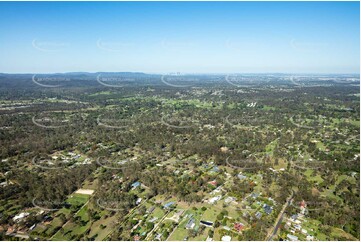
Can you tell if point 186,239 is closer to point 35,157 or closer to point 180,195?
point 180,195

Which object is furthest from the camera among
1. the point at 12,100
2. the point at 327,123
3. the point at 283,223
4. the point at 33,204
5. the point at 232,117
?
the point at 12,100

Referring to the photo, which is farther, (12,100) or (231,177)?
(12,100)

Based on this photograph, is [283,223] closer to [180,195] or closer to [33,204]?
[180,195]

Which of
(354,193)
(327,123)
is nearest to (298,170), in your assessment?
(354,193)

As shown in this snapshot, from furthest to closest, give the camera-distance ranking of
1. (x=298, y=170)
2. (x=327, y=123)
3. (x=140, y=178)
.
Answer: (x=327, y=123) < (x=298, y=170) < (x=140, y=178)

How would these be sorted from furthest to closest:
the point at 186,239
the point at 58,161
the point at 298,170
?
1. the point at 58,161
2. the point at 298,170
3. the point at 186,239

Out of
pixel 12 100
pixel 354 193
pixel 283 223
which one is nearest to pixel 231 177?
pixel 283 223

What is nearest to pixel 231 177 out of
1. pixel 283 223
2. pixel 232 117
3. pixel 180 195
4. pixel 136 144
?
pixel 180 195

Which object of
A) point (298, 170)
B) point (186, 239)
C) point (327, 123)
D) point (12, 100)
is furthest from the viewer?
point (12, 100)

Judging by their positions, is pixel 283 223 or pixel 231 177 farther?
pixel 231 177
